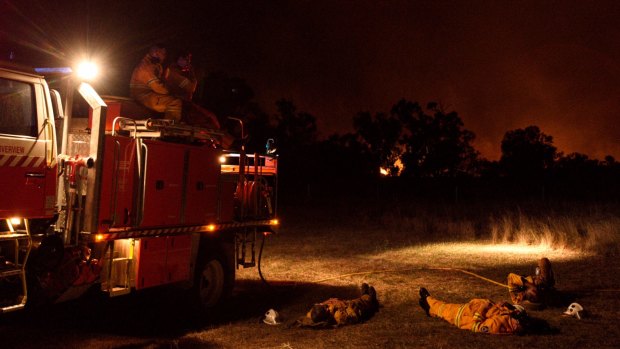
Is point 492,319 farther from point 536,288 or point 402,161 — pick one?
point 402,161

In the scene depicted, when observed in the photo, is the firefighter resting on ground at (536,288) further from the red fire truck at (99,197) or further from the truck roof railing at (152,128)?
the truck roof railing at (152,128)

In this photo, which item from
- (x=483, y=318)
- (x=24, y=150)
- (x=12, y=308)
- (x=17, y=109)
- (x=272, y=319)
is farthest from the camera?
(x=272, y=319)

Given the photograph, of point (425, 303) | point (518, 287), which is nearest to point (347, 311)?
point (425, 303)

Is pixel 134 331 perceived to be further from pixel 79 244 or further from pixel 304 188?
pixel 304 188

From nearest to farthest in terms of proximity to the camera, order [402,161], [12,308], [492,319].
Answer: [12,308], [492,319], [402,161]

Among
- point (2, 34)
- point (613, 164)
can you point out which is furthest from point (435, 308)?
point (613, 164)

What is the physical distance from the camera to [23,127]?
21.2 ft

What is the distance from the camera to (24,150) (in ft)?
20.7

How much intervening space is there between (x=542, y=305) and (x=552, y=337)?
1.58 meters

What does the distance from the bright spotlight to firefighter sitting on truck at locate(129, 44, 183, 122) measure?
1268 mm

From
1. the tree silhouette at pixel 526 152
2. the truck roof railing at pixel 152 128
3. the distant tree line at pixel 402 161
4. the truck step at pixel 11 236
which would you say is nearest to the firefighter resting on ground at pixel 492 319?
the truck roof railing at pixel 152 128

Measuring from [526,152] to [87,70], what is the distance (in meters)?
55.2

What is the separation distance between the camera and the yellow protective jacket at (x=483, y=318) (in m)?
7.33

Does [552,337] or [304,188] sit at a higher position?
[304,188]
